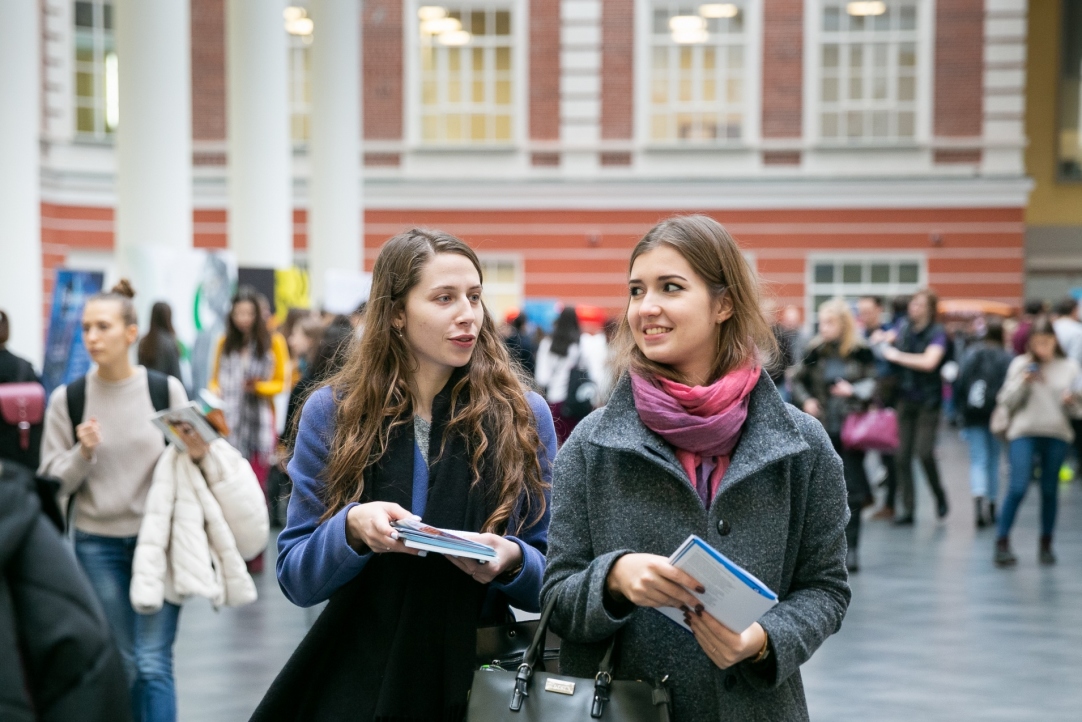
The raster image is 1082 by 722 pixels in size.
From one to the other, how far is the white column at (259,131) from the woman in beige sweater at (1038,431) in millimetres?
9368

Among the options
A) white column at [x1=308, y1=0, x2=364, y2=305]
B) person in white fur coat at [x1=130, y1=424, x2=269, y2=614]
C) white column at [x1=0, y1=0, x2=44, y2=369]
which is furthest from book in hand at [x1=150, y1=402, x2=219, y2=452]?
white column at [x1=308, y1=0, x2=364, y2=305]

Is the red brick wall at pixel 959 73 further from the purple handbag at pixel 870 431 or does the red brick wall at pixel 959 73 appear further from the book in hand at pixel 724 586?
the book in hand at pixel 724 586

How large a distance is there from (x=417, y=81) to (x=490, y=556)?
2682 cm

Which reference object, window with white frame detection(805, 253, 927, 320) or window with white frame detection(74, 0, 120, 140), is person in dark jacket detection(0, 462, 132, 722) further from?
window with white frame detection(74, 0, 120, 140)

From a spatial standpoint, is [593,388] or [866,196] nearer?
[593,388]

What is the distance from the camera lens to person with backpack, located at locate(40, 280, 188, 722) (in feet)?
17.4

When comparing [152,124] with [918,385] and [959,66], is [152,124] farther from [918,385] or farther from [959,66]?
[959,66]

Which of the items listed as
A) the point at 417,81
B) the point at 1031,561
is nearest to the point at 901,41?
the point at 417,81

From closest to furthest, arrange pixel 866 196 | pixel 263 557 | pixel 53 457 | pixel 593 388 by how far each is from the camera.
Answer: pixel 53 457 → pixel 263 557 → pixel 593 388 → pixel 866 196

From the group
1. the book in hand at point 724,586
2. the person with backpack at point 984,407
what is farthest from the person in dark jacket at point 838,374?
the book in hand at point 724,586

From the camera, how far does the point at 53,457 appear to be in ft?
18.1

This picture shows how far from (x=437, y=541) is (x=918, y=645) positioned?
5783 millimetres

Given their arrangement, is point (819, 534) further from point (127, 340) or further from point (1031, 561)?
point (1031, 561)

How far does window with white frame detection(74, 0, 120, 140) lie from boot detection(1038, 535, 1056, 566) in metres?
21.9
